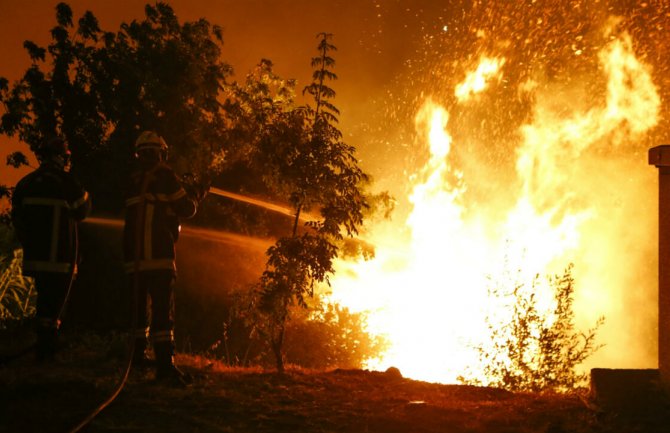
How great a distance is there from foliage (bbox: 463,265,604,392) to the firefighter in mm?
5746

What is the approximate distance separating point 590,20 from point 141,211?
54.9 ft

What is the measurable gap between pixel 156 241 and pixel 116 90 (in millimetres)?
8789

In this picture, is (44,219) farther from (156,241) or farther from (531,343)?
(531,343)

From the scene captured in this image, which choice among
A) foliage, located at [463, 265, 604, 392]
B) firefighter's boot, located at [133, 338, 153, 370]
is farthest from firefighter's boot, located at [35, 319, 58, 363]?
foliage, located at [463, 265, 604, 392]

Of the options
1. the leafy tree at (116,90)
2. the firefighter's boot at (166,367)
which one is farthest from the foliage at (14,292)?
the firefighter's boot at (166,367)

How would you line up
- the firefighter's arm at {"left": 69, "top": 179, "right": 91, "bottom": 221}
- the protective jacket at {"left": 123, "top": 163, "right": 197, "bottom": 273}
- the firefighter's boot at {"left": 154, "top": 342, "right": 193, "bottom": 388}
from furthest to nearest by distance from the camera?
the firefighter's arm at {"left": 69, "top": 179, "right": 91, "bottom": 221} → the protective jacket at {"left": 123, "top": 163, "right": 197, "bottom": 273} → the firefighter's boot at {"left": 154, "top": 342, "right": 193, "bottom": 388}

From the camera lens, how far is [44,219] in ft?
24.0

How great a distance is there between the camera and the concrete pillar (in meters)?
6.80

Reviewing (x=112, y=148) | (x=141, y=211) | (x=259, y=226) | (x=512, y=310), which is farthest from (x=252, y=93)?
(x=259, y=226)

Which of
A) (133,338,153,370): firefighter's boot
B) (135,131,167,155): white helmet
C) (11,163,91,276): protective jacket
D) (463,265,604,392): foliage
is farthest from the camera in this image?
(463,265,604,392): foliage

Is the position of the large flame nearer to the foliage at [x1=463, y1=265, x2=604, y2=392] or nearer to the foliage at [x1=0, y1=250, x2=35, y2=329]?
the foliage at [x1=463, y1=265, x2=604, y2=392]

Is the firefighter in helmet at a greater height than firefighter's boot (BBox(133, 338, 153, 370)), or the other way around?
the firefighter in helmet

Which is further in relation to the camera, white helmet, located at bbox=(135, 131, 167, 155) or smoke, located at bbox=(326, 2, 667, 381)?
smoke, located at bbox=(326, 2, 667, 381)

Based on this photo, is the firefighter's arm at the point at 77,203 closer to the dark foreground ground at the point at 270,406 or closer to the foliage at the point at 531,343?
the dark foreground ground at the point at 270,406
